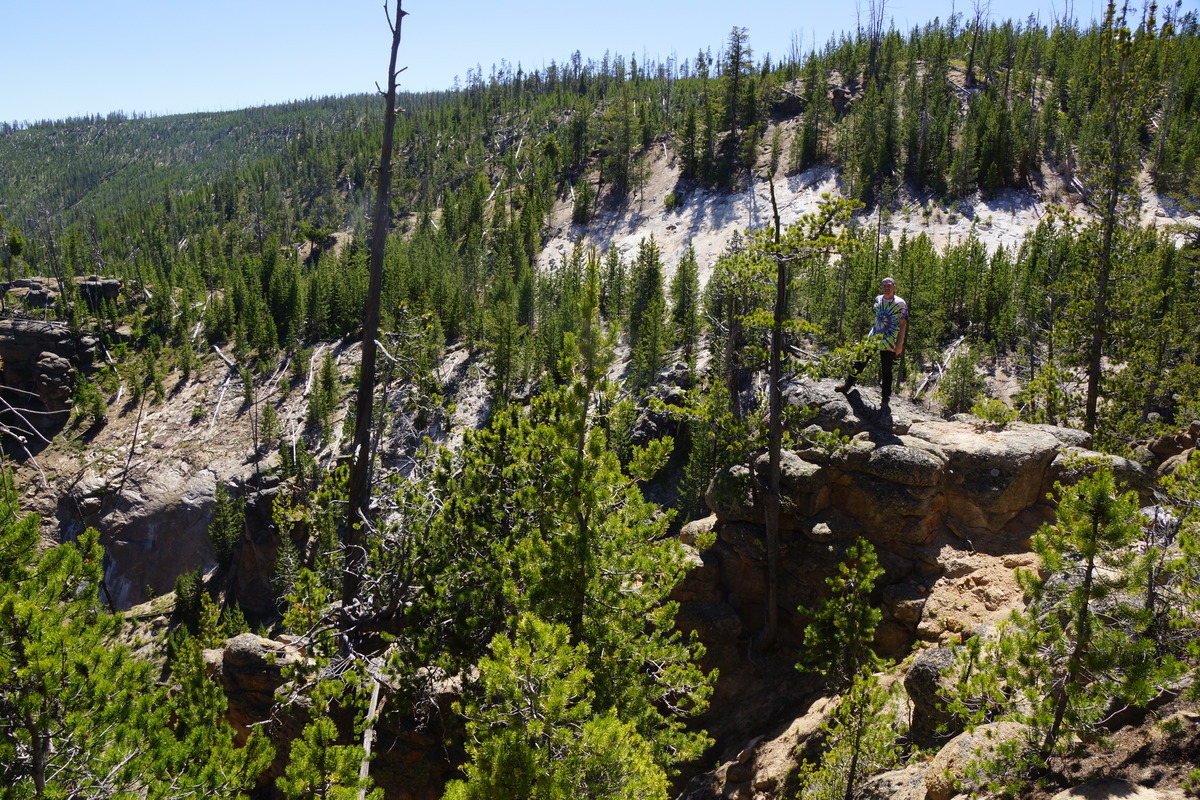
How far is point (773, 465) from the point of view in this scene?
13672mm

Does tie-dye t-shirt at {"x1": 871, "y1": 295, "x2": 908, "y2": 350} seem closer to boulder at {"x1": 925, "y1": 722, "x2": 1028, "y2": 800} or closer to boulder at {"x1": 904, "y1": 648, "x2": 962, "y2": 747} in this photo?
boulder at {"x1": 904, "y1": 648, "x2": 962, "y2": 747}

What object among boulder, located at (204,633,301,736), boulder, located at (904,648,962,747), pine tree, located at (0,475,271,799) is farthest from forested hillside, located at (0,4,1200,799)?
boulder, located at (204,633,301,736)

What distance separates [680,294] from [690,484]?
68.4 feet

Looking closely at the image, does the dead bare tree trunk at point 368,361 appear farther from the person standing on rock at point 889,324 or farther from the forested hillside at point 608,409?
the person standing on rock at point 889,324

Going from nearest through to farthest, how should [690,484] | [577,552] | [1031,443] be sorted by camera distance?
[577,552] → [1031,443] → [690,484]

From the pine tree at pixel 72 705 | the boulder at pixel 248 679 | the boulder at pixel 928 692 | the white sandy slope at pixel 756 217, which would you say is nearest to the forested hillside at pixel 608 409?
the pine tree at pixel 72 705

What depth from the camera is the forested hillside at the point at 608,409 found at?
284 inches

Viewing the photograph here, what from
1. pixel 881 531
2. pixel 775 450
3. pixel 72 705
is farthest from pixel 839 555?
pixel 72 705

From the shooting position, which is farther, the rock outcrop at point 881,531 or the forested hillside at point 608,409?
the rock outcrop at point 881,531

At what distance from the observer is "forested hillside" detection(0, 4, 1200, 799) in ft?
23.7

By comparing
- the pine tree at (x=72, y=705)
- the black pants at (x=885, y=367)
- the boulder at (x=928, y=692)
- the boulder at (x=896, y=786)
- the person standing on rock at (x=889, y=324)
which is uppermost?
the person standing on rock at (x=889, y=324)

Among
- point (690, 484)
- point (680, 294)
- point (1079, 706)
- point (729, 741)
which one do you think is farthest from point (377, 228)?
point (680, 294)

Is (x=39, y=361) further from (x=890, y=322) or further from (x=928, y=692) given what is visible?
(x=928, y=692)

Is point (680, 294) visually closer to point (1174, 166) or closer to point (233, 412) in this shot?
point (1174, 166)
